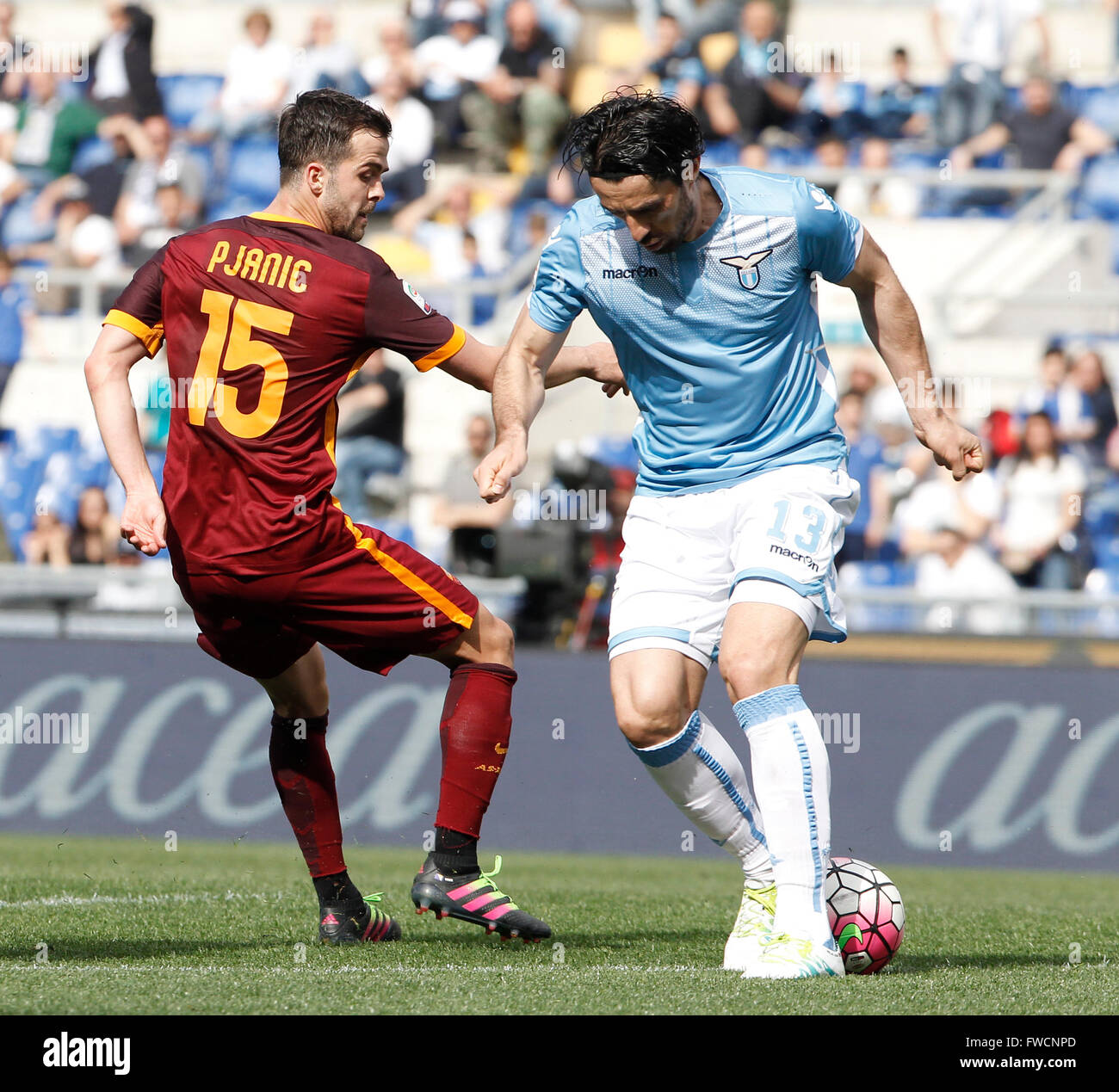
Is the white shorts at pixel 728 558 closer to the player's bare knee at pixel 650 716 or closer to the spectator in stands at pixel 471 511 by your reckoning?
the player's bare knee at pixel 650 716

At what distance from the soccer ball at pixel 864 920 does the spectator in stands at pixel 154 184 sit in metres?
10.1

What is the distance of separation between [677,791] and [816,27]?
1235cm

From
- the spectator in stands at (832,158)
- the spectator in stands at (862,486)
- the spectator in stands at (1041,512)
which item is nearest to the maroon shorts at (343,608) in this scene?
the spectator in stands at (862,486)

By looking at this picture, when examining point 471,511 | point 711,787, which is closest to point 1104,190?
point 471,511

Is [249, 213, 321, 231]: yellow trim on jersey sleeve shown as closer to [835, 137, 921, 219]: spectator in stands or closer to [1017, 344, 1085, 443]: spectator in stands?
[1017, 344, 1085, 443]: spectator in stands

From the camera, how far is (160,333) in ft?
16.6

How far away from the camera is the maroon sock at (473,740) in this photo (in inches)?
199

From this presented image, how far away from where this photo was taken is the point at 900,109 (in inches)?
557

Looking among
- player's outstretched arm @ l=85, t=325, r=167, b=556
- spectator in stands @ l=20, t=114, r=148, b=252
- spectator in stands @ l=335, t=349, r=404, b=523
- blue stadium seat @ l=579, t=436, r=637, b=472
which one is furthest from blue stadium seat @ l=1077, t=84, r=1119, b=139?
player's outstretched arm @ l=85, t=325, r=167, b=556

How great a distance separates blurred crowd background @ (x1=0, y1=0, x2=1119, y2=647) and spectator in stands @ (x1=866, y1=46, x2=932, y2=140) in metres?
0.03

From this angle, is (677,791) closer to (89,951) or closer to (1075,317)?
(89,951)

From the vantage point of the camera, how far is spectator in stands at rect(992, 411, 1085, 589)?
10586mm

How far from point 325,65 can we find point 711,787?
10.9 metres

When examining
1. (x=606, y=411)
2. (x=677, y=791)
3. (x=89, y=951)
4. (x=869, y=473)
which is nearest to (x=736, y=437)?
(x=677, y=791)
